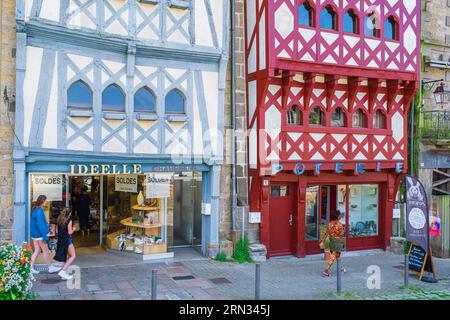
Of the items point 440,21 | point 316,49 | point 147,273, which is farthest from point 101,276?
point 440,21

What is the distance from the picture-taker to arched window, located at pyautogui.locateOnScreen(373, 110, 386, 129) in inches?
597

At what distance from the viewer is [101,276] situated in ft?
34.7

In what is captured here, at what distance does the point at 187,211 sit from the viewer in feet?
45.5

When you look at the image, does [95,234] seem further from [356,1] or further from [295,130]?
[356,1]

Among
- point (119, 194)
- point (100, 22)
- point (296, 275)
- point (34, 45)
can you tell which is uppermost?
point (100, 22)

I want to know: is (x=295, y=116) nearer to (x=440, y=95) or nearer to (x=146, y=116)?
(x=146, y=116)

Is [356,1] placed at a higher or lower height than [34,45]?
higher

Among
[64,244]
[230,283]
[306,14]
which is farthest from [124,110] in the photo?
[306,14]

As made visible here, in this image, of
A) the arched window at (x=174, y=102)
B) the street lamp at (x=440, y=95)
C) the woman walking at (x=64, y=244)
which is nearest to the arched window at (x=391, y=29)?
the street lamp at (x=440, y=95)

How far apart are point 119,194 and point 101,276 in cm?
318

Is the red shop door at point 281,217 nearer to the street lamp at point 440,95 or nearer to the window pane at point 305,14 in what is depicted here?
the window pane at point 305,14

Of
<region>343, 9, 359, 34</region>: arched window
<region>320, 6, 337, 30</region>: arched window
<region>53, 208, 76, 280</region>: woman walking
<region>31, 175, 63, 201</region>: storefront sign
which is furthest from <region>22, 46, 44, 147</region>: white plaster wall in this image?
<region>343, 9, 359, 34</region>: arched window

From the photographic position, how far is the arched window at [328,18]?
1366 centimetres

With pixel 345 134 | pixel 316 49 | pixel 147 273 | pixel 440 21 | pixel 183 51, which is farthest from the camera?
pixel 440 21
